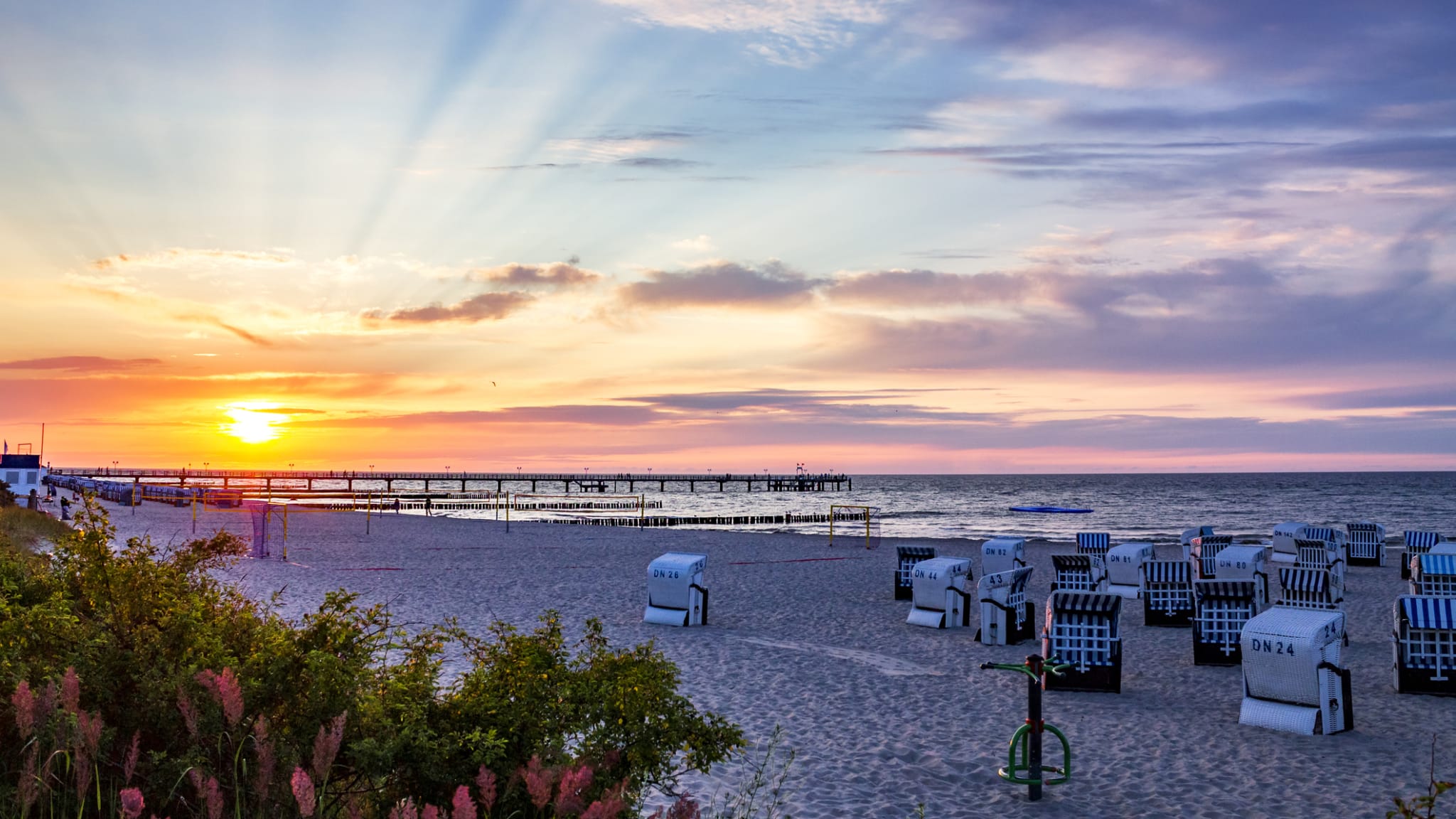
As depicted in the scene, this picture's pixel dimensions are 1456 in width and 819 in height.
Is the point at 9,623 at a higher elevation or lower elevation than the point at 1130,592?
higher

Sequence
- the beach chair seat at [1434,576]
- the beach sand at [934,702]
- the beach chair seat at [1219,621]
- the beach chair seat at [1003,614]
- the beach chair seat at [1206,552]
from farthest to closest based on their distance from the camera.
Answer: the beach chair seat at [1206,552], the beach chair seat at [1434,576], the beach chair seat at [1003,614], the beach chair seat at [1219,621], the beach sand at [934,702]

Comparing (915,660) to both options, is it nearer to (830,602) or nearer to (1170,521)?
(830,602)

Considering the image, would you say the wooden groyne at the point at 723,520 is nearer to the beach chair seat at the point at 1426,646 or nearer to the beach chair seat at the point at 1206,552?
the beach chair seat at the point at 1206,552

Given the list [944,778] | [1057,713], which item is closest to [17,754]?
[944,778]

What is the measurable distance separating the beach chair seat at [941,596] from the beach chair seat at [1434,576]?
8.03m

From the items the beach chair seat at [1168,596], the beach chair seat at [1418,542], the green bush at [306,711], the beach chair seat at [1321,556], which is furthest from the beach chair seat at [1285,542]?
the green bush at [306,711]

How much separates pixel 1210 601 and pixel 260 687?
42.3 feet

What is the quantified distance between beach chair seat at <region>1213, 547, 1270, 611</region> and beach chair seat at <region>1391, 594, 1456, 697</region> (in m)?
8.08

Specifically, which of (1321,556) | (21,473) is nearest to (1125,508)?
(1321,556)

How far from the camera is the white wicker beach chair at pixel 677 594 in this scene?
17.5m

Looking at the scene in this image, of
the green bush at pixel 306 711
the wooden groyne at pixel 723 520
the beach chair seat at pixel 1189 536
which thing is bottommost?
the wooden groyne at pixel 723 520

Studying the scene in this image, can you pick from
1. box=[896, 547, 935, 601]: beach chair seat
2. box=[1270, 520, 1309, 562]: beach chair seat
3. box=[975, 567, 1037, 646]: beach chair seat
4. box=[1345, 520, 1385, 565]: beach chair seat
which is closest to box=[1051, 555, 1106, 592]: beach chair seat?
box=[975, 567, 1037, 646]: beach chair seat

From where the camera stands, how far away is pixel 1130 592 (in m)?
22.3

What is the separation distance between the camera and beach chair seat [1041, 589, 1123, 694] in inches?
500
